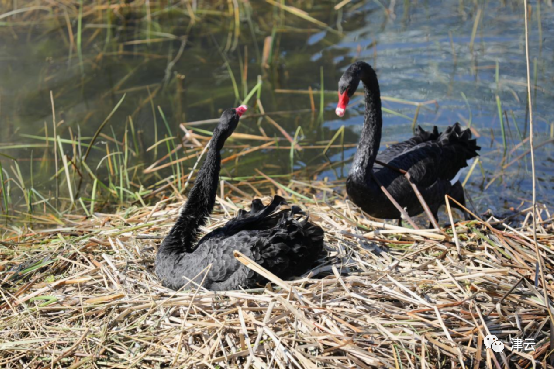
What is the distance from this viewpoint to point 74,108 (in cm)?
754

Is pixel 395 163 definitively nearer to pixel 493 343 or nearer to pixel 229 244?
pixel 229 244

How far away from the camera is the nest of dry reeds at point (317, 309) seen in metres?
3.09

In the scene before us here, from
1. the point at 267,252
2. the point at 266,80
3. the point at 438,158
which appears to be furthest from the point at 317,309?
the point at 266,80

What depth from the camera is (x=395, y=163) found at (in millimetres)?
4832

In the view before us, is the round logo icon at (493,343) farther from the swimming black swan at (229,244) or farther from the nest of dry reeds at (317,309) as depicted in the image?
the swimming black swan at (229,244)

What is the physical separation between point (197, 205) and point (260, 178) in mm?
2201

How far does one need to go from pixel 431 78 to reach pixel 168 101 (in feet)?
10.8

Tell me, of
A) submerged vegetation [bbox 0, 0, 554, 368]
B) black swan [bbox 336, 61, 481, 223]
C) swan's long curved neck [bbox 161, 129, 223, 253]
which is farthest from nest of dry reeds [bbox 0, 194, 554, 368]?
black swan [bbox 336, 61, 481, 223]

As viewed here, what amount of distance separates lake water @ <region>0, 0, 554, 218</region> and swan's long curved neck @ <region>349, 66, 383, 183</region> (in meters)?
1.36

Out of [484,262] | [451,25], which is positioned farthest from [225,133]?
[451,25]

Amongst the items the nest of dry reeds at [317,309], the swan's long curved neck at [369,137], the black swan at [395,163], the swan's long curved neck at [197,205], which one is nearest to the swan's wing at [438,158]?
the black swan at [395,163]

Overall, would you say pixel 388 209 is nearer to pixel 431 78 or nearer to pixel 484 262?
pixel 484 262

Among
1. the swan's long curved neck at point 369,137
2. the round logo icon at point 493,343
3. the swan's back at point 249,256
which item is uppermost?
the swan's long curved neck at point 369,137

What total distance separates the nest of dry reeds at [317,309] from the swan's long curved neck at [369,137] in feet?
1.61
